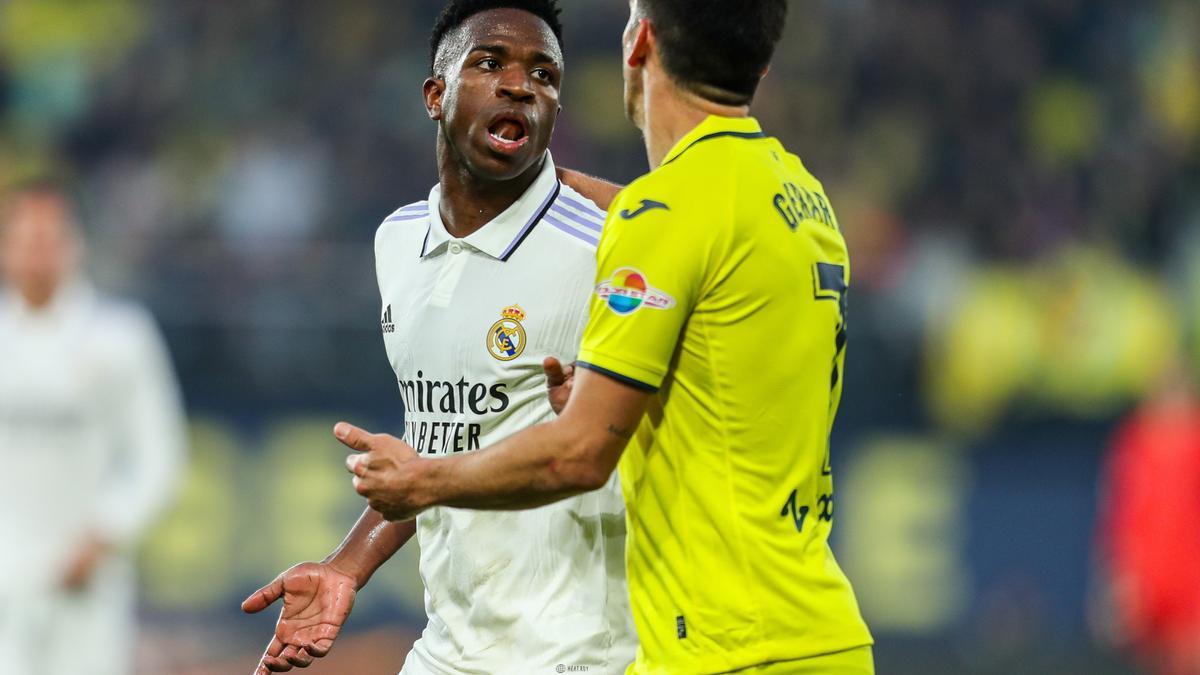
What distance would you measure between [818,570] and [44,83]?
1183 cm

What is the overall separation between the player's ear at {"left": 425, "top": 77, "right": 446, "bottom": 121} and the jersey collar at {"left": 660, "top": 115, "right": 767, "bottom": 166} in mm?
876

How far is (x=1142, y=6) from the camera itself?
14.4m

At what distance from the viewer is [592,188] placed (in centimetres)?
439

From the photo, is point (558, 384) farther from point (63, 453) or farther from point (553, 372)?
point (63, 453)

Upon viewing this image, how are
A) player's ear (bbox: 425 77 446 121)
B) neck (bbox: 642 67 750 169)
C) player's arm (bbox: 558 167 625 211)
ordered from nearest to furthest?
neck (bbox: 642 67 750 169)
player's ear (bbox: 425 77 446 121)
player's arm (bbox: 558 167 625 211)

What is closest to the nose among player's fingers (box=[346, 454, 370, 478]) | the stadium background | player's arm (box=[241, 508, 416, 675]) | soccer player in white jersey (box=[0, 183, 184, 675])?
player's fingers (box=[346, 454, 370, 478])

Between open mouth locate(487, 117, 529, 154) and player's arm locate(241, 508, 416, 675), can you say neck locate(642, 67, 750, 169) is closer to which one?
open mouth locate(487, 117, 529, 154)

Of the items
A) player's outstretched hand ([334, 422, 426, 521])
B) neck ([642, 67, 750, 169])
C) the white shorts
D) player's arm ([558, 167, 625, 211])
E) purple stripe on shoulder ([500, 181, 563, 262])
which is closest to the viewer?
player's outstretched hand ([334, 422, 426, 521])

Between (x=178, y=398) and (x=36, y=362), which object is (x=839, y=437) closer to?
(x=178, y=398)

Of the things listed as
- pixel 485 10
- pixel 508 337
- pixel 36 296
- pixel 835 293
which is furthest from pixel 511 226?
pixel 36 296

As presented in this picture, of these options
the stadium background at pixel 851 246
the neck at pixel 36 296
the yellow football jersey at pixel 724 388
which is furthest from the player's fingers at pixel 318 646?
the stadium background at pixel 851 246

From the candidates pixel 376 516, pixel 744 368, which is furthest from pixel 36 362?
pixel 744 368

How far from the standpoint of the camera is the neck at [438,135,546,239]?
421cm

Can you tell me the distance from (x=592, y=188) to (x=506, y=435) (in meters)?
0.74
